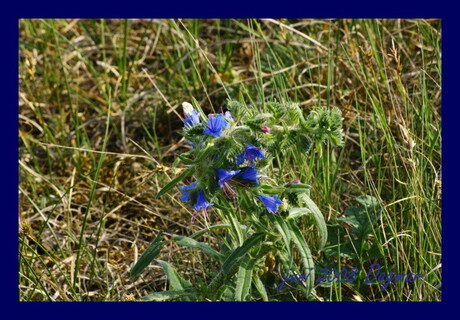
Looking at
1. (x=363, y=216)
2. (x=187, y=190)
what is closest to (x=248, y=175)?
(x=187, y=190)

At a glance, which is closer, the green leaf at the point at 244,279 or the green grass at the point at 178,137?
the green leaf at the point at 244,279

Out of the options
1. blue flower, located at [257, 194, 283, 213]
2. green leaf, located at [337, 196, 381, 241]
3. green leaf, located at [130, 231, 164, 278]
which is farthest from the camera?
green leaf, located at [337, 196, 381, 241]

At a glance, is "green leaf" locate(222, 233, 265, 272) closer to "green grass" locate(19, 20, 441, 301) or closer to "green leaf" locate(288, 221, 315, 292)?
"green leaf" locate(288, 221, 315, 292)

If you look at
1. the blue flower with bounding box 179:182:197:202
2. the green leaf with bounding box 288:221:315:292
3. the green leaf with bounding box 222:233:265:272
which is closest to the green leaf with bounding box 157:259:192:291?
the green leaf with bounding box 222:233:265:272

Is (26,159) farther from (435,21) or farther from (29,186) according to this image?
(435,21)

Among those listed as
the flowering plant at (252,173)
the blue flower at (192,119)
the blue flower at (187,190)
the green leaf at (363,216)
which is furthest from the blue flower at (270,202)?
the green leaf at (363,216)

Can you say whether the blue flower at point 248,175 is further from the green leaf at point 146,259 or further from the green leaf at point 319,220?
the green leaf at point 146,259

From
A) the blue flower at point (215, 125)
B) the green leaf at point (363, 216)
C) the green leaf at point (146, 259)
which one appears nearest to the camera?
the blue flower at point (215, 125)

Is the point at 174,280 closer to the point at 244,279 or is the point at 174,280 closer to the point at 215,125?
the point at 244,279

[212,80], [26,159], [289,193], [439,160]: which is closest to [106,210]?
[26,159]
